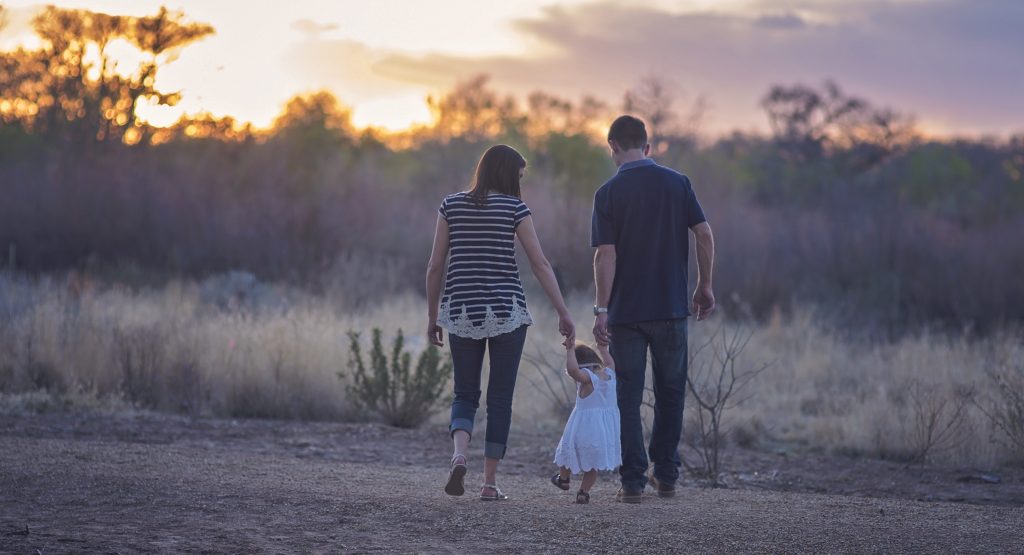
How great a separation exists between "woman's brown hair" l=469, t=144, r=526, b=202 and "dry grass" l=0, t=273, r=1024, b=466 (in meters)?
3.19

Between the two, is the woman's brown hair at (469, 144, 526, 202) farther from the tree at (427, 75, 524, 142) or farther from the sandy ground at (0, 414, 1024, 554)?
the tree at (427, 75, 524, 142)

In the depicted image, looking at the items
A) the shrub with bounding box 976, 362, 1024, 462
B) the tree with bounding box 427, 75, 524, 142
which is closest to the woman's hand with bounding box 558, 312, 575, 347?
the shrub with bounding box 976, 362, 1024, 462

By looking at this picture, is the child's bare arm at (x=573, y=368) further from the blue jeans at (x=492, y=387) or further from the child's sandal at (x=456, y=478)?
the child's sandal at (x=456, y=478)

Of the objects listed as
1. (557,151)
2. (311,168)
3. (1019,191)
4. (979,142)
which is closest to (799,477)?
(311,168)

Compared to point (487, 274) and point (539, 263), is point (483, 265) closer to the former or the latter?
point (487, 274)

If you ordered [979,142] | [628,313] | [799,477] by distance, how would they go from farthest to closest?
[979,142] < [799,477] < [628,313]

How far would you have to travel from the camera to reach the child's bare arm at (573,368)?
6.38 metres

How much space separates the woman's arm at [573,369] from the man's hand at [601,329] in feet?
0.65

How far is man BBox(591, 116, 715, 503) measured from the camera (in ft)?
21.6

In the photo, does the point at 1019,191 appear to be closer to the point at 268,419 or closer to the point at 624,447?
the point at 268,419

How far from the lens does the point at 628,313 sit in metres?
6.60

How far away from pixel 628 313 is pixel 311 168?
2251 centimetres

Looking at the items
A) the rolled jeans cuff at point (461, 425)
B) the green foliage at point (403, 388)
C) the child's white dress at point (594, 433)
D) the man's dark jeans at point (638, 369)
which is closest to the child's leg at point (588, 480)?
the child's white dress at point (594, 433)

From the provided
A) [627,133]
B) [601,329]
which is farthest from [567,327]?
[627,133]
